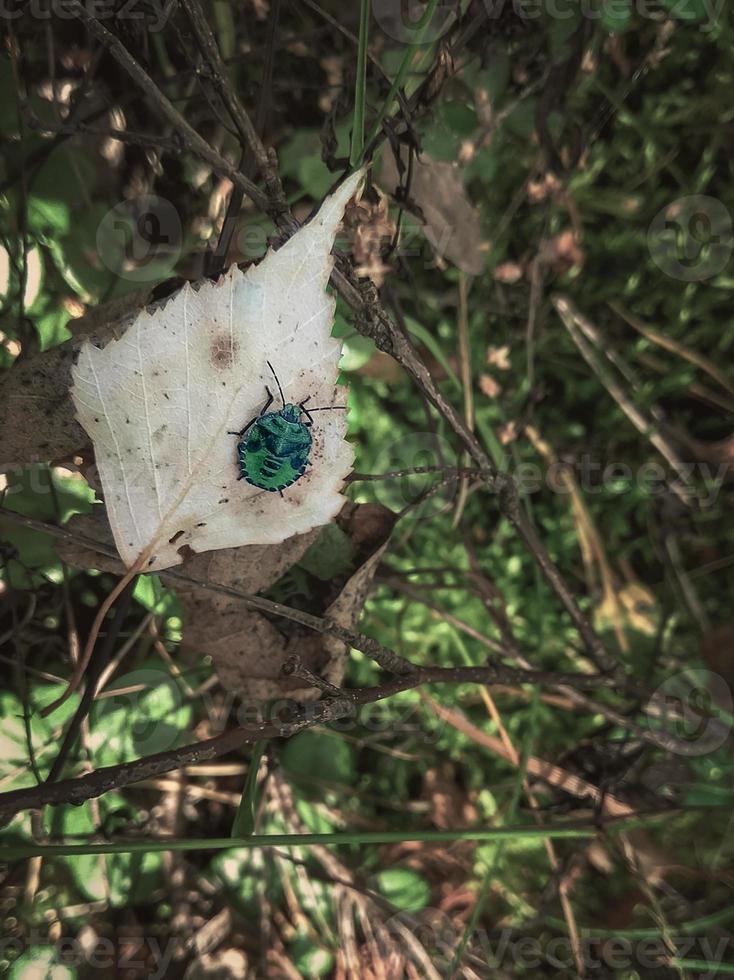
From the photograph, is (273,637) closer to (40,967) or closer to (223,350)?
(223,350)

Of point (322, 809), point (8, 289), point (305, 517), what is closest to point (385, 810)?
point (322, 809)

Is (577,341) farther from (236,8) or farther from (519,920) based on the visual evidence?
(519,920)

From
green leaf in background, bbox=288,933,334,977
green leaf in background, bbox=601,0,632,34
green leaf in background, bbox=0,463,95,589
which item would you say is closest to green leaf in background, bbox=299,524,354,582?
green leaf in background, bbox=0,463,95,589

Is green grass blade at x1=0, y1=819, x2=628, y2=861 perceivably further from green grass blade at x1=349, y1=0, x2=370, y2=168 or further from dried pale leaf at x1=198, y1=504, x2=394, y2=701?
green grass blade at x1=349, y1=0, x2=370, y2=168

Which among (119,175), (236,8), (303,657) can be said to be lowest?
(303,657)

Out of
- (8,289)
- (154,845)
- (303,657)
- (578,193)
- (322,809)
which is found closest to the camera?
(154,845)

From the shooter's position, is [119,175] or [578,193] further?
[578,193]

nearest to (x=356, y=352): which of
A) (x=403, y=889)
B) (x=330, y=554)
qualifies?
(x=330, y=554)
